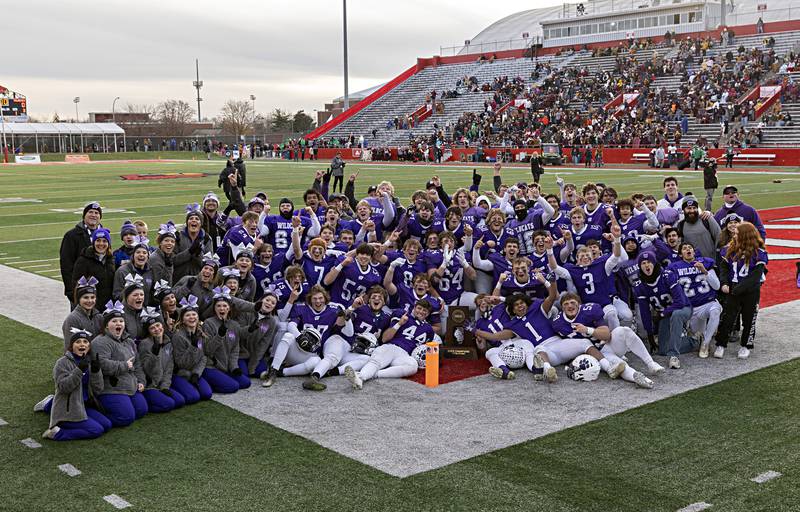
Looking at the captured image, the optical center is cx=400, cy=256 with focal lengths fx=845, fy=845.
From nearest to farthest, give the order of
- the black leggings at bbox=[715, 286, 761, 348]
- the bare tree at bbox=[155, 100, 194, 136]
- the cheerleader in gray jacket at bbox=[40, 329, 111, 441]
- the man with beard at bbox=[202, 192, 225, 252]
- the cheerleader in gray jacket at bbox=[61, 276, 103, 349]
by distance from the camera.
→ the cheerleader in gray jacket at bbox=[40, 329, 111, 441] → the cheerleader in gray jacket at bbox=[61, 276, 103, 349] → the black leggings at bbox=[715, 286, 761, 348] → the man with beard at bbox=[202, 192, 225, 252] → the bare tree at bbox=[155, 100, 194, 136]

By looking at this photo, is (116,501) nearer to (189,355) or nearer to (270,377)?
(189,355)

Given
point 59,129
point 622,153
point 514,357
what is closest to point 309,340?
point 514,357

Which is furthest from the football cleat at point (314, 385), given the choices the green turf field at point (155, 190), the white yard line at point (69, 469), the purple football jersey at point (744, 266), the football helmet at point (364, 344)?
the green turf field at point (155, 190)

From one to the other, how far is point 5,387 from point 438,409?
3.79 metres

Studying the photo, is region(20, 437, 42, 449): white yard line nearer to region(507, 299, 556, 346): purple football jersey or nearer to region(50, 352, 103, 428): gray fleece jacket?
region(50, 352, 103, 428): gray fleece jacket

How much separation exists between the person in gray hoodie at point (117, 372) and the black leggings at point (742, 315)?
551cm

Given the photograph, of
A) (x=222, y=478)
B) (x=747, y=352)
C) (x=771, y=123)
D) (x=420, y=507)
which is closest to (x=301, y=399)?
(x=222, y=478)

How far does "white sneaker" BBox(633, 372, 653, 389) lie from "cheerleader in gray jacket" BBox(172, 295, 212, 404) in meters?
3.62

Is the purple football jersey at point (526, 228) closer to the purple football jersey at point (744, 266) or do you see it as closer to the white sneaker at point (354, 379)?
the purple football jersey at point (744, 266)

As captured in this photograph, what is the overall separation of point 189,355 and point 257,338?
78 centimetres

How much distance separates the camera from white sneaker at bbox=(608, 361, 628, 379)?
738 centimetres

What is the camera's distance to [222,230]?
1120 cm

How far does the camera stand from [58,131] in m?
Answer: 66.9

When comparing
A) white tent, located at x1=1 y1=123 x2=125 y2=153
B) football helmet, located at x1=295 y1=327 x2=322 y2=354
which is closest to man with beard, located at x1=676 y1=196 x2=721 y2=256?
football helmet, located at x1=295 y1=327 x2=322 y2=354
